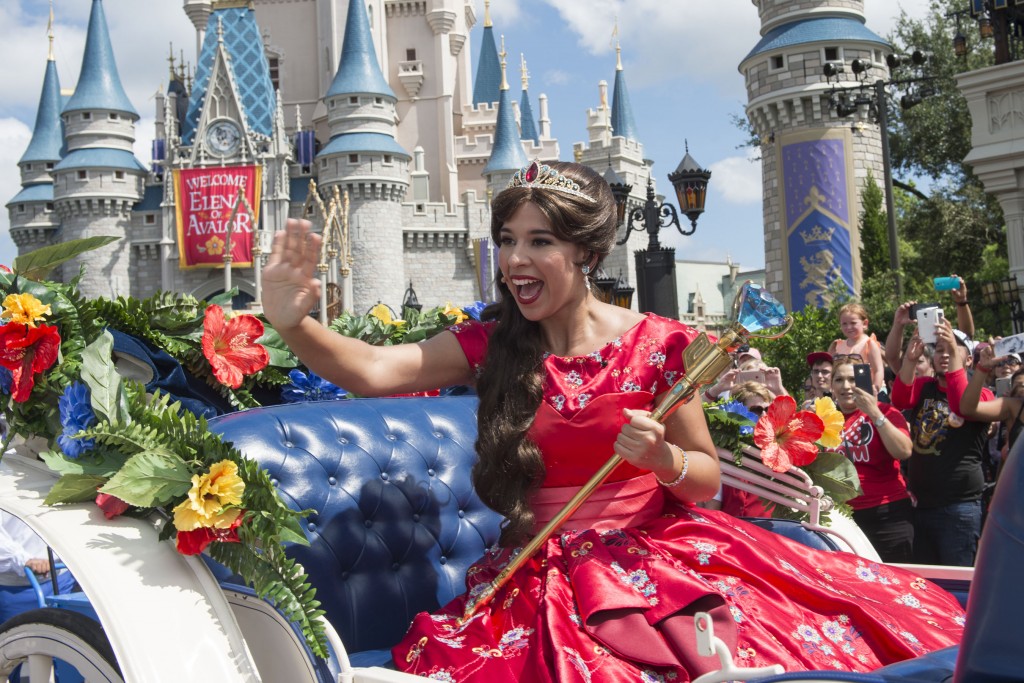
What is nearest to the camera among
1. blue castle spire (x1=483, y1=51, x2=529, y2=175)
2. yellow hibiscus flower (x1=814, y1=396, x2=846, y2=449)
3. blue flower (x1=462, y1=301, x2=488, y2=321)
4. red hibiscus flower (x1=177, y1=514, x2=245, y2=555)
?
red hibiscus flower (x1=177, y1=514, x2=245, y2=555)

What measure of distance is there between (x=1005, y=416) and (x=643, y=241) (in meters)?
38.6

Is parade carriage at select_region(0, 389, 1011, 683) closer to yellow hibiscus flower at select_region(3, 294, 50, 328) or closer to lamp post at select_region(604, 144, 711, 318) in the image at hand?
yellow hibiscus flower at select_region(3, 294, 50, 328)

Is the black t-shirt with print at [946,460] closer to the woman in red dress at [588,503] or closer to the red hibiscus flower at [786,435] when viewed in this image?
the red hibiscus flower at [786,435]

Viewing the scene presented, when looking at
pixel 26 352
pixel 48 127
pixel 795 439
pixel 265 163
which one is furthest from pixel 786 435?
pixel 48 127

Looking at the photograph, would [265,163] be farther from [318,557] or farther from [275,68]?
[318,557]

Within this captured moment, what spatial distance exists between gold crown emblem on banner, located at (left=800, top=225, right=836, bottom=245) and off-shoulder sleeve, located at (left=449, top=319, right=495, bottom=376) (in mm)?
21228

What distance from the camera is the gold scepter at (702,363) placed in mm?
1993

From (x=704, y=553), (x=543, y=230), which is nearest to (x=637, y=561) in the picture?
(x=704, y=553)

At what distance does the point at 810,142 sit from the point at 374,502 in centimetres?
2235

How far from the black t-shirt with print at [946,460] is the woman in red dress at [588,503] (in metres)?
2.63

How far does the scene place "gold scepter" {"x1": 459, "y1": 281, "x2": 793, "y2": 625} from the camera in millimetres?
1993

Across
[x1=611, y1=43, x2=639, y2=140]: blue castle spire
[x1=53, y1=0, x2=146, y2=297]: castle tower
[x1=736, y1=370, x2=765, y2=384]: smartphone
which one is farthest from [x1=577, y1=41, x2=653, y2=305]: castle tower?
[x1=736, y1=370, x2=765, y2=384]: smartphone

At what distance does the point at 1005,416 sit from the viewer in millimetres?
4898

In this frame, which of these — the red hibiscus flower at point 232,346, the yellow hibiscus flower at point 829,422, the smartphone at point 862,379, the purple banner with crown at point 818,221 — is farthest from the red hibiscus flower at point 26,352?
the purple banner with crown at point 818,221
